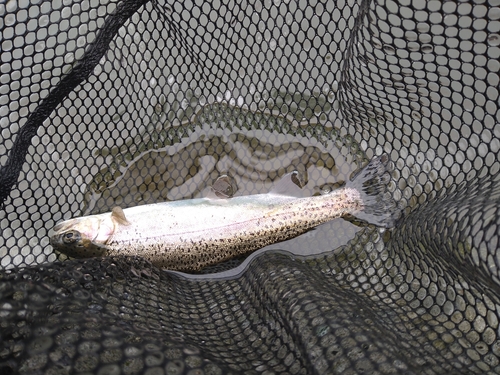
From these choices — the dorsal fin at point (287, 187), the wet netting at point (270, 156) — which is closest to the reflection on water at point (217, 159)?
the wet netting at point (270, 156)

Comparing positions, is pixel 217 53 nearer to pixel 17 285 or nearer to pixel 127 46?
pixel 127 46

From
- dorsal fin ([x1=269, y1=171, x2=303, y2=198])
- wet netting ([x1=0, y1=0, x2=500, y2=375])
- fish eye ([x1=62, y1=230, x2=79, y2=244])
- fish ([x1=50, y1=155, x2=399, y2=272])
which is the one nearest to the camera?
wet netting ([x1=0, y1=0, x2=500, y2=375])

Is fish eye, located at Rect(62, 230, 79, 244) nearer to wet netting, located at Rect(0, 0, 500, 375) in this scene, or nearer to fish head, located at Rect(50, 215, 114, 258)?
fish head, located at Rect(50, 215, 114, 258)

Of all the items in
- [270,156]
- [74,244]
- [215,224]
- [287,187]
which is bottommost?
[74,244]

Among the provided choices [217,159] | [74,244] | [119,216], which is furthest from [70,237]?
[217,159]

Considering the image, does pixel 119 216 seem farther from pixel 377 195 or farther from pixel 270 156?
pixel 377 195

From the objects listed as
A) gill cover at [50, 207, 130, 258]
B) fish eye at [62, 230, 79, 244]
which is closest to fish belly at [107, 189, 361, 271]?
gill cover at [50, 207, 130, 258]
